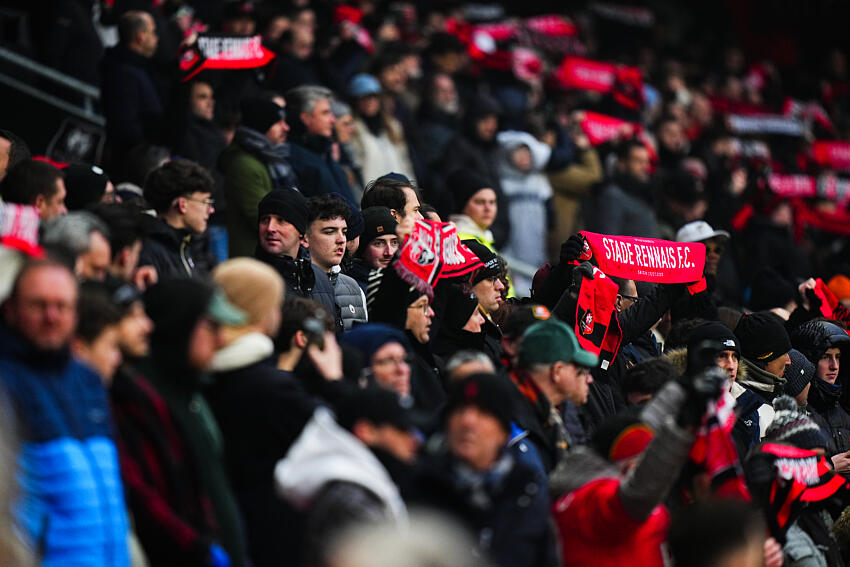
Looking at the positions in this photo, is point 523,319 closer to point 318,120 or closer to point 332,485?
point 332,485

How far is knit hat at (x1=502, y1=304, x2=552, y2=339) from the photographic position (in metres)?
6.78

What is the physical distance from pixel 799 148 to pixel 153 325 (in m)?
15.4

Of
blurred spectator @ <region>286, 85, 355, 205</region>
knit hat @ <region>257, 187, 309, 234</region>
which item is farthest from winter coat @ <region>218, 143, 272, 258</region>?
knit hat @ <region>257, 187, 309, 234</region>

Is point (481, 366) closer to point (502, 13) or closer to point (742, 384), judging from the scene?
point (742, 384)

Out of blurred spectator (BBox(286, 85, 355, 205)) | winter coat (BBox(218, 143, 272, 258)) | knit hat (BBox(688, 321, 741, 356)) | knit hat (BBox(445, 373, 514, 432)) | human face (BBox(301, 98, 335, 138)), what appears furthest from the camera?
human face (BBox(301, 98, 335, 138))

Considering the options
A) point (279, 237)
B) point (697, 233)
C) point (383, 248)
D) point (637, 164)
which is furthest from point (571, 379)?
point (637, 164)

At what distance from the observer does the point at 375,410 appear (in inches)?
201

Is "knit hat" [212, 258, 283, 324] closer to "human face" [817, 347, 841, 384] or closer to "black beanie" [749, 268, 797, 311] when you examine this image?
"human face" [817, 347, 841, 384]

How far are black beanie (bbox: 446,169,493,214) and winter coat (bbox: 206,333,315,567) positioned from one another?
5099 mm

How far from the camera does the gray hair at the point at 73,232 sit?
5656mm

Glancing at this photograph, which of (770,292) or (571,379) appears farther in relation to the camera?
(770,292)

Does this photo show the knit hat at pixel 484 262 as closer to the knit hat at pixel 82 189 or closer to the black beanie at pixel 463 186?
the knit hat at pixel 82 189

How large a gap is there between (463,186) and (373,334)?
14.6 ft

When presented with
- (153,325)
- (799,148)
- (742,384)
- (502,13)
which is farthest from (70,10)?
(799,148)
